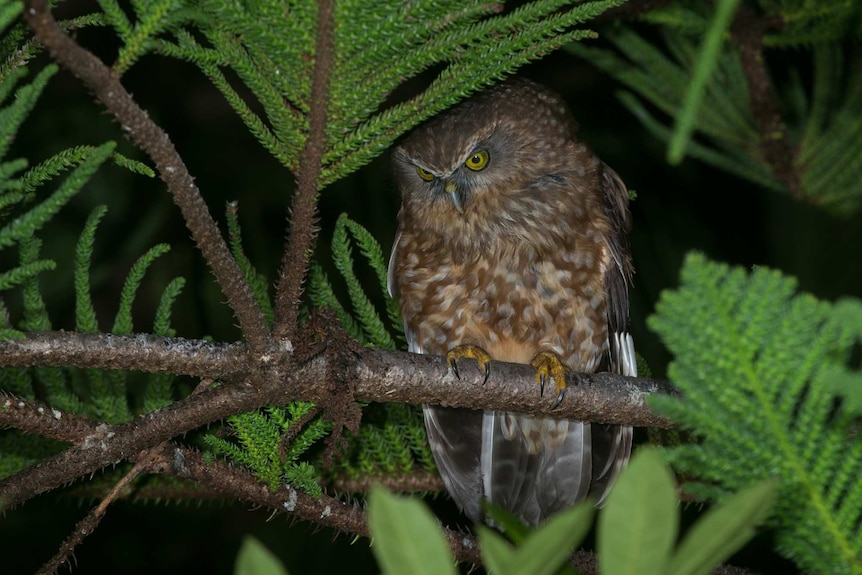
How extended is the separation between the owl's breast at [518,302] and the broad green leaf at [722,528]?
1.99 metres

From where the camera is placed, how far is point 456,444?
3.12 metres

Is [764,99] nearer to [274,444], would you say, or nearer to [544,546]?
[274,444]

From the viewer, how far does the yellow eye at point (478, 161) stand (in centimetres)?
299

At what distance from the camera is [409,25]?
142 cm

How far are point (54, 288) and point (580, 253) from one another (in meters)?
1.85

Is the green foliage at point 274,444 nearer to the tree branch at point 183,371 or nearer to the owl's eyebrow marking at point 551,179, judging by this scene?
the tree branch at point 183,371

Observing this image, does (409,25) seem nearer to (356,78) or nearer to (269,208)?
(356,78)

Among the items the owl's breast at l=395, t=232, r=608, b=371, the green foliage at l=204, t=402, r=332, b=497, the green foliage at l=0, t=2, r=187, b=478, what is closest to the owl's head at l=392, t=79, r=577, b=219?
the owl's breast at l=395, t=232, r=608, b=371

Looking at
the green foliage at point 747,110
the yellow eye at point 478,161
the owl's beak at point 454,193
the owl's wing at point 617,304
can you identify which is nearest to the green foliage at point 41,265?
the owl's beak at point 454,193

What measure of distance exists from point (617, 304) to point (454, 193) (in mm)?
610

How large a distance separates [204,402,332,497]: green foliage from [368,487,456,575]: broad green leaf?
3.36 feet

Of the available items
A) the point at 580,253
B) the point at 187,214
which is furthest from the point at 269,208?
the point at 187,214

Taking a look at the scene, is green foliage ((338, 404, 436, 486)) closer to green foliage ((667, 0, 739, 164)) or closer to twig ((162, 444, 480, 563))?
twig ((162, 444, 480, 563))

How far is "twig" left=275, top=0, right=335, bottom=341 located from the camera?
140 cm
